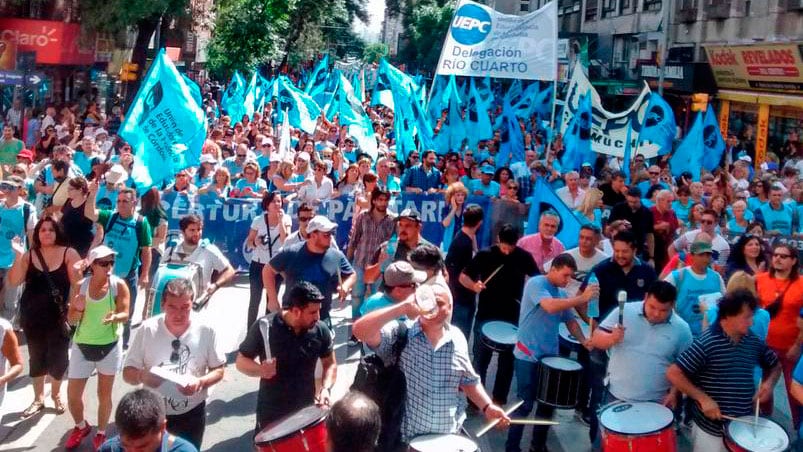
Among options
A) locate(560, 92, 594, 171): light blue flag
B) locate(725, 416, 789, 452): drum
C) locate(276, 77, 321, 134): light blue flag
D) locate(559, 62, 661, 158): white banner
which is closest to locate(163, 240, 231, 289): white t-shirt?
locate(725, 416, 789, 452): drum

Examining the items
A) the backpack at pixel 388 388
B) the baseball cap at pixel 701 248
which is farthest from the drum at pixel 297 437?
the baseball cap at pixel 701 248

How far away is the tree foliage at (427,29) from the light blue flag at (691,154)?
46477 millimetres

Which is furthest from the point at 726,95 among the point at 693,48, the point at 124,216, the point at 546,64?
the point at 124,216

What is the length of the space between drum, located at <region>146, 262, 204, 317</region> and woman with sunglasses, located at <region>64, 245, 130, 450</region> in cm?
67

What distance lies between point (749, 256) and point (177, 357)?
493 cm

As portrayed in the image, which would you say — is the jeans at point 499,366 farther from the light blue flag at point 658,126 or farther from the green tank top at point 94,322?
the light blue flag at point 658,126

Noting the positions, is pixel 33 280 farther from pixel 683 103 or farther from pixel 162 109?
pixel 683 103

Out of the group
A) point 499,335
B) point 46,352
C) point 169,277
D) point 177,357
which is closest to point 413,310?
point 177,357

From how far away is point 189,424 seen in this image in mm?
5422

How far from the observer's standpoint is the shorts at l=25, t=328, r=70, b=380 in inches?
281

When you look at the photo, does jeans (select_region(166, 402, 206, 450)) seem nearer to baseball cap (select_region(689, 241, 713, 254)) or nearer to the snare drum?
the snare drum

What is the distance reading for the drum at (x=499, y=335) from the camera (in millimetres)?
6984

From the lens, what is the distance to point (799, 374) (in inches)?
214

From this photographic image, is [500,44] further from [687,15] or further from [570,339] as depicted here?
[687,15]
